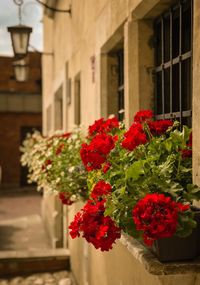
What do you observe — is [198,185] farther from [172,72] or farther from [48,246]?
[48,246]

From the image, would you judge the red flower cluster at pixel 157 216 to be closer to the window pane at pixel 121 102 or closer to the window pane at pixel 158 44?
the window pane at pixel 158 44

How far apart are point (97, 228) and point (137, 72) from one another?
5.55 feet

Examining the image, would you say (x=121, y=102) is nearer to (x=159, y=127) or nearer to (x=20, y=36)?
(x=159, y=127)

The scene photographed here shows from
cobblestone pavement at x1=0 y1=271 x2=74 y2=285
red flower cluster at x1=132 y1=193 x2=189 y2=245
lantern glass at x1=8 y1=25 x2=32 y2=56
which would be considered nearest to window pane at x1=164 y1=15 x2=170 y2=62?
red flower cluster at x1=132 y1=193 x2=189 y2=245

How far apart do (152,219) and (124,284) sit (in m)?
1.71

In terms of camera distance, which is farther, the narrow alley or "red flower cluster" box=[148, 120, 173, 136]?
the narrow alley

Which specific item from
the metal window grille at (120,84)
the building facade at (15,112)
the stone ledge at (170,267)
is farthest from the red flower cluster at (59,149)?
the building facade at (15,112)

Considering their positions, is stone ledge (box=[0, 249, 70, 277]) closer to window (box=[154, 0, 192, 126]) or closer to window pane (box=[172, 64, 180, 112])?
window (box=[154, 0, 192, 126])

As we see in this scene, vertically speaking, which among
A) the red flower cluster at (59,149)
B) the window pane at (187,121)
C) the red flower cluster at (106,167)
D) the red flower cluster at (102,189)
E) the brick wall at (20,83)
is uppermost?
the brick wall at (20,83)

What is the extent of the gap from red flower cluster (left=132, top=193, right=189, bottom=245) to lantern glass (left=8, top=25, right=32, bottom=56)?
5997 mm

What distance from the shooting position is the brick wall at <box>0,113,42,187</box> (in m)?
17.5

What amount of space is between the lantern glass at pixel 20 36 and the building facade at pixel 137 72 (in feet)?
6.05

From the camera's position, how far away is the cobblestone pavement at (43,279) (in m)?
6.15

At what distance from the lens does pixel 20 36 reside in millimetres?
7242
